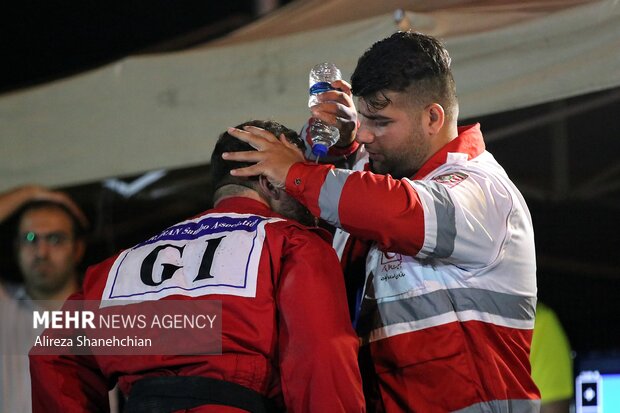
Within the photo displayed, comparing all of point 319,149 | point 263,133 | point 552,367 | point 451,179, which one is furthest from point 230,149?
point 552,367

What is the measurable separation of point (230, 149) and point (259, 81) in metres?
0.82

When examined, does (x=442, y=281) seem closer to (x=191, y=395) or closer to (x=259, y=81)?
(x=191, y=395)

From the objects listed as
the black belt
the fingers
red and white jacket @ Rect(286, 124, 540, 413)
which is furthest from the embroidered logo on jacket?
the black belt

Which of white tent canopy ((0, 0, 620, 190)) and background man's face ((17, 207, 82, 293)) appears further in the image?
background man's face ((17, 207, 82, 293))

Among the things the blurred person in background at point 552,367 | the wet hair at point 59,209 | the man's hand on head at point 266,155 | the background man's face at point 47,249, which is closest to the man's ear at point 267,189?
the man's hand on head at point 266,155

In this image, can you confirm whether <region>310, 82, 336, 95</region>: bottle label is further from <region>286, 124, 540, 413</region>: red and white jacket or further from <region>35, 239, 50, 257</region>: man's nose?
<region>35, 239, 50, 257</region>: man's nose

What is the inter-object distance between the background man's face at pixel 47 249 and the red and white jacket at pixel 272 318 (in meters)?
2.06

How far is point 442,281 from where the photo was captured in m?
2.95

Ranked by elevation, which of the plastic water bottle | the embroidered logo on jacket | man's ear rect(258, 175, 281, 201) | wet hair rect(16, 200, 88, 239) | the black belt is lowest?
the black belt

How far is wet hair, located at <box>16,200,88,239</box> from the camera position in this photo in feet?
17.0

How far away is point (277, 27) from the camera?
410 centimetres

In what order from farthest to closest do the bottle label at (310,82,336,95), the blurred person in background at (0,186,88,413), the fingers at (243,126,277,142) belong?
1. the blurred person in background at (0,186,88,413)
2. the bottle label at (310,82,336,95)
3. the fingers at (243,126,277,142)

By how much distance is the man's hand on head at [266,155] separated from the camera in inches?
115

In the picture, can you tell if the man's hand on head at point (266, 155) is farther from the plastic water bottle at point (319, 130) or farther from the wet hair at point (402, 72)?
the wet hair at point (402, 72)
